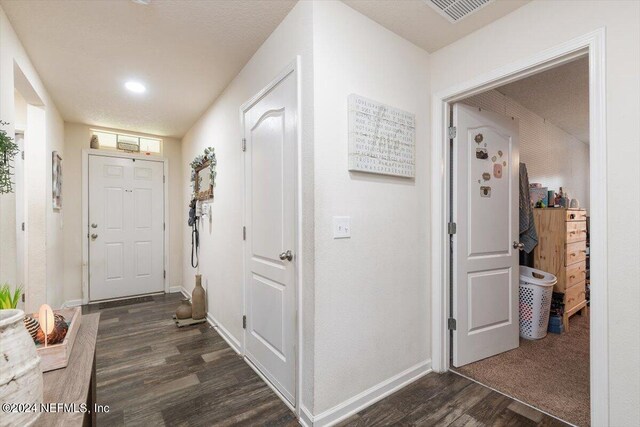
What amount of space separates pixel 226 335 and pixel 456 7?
3.18 metres

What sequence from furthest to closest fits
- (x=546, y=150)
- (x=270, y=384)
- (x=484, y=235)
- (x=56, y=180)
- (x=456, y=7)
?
(x=546, y=150), (x=56, y=180), (x=484, y=235), (x=270, y=384), (x=456, y=7)

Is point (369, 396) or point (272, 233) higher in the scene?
point (272, 233)

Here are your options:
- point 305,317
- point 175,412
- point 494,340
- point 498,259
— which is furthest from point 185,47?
point 494,340

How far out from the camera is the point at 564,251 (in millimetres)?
3041

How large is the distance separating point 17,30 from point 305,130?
7.00 ft

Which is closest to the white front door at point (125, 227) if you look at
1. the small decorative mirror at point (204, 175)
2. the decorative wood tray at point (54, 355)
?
the small decorative mirror at point (204, 175)

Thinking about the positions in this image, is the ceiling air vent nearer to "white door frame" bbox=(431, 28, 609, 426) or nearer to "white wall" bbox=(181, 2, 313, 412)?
"white door frame" bbox=(431, 28, 609, 426)

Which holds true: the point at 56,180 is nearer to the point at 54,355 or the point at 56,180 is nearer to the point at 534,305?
the point at 54,355

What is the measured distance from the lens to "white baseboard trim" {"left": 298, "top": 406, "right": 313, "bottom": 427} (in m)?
1.65

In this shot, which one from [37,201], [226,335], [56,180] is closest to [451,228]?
[226,335]

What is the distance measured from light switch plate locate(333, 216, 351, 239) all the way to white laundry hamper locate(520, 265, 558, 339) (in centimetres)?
216

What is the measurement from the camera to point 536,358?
2436 millimetres

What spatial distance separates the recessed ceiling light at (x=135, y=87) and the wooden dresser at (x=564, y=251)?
4329mm

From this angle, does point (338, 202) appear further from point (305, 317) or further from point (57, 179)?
point (57, 179)
